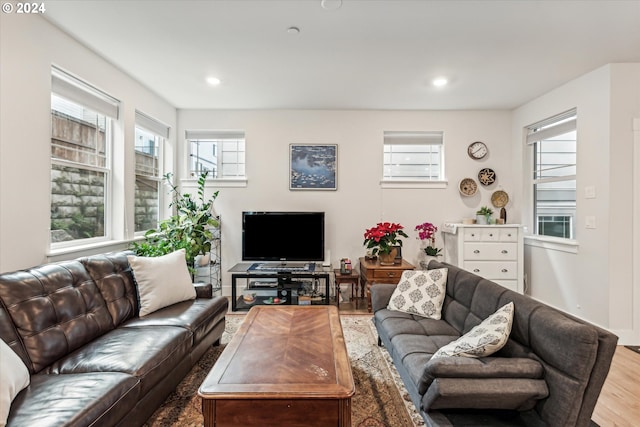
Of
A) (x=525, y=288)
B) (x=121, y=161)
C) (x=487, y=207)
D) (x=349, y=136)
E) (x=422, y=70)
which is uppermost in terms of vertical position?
(x=422, y=70)

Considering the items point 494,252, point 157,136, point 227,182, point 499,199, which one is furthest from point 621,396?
→ point 157,136

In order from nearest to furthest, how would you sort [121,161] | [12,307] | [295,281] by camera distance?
[12,307], [121,161], [295,281]

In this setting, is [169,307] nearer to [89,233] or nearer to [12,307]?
[12,307]

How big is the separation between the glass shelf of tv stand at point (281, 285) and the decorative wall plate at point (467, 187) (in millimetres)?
2156

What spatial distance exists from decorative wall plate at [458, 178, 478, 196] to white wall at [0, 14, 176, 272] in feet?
14.7

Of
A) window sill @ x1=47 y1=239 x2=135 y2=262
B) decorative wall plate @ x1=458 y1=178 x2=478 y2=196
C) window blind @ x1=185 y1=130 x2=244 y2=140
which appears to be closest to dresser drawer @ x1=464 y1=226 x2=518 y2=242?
decorative wall plate @ x1=458 y1=178 x2=478 y2=196

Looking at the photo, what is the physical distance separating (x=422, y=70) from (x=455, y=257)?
91.7 inches

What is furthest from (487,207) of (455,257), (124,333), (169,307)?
(124,333)

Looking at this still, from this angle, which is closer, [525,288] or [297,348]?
[297,348]

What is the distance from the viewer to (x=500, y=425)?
1319mm

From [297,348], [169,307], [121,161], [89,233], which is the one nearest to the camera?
[297,348]

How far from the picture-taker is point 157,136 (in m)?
4.01

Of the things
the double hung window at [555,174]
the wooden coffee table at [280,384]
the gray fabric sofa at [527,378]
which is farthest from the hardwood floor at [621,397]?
the wooden coffee table at [280,384]

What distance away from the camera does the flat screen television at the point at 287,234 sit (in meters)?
4.02
